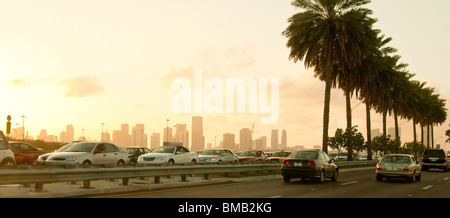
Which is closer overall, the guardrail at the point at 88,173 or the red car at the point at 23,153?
the guardrail at the point at 88,173

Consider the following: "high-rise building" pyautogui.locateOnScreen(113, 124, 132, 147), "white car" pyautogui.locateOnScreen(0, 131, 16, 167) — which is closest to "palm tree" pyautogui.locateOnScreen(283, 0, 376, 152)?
"white car" pyautogui.locateOnScreen(0, 131, 16, 167)

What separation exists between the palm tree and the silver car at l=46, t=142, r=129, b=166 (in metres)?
21.6

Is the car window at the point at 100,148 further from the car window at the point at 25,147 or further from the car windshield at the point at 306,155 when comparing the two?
the car windshield at the point at 306,155

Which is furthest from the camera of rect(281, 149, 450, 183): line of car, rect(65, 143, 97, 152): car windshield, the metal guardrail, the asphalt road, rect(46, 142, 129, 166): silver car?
rect(281, 149, 450, 183): line of car

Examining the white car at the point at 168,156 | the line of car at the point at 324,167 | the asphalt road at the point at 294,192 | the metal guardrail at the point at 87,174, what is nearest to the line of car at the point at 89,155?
the white car at the point at 168,156

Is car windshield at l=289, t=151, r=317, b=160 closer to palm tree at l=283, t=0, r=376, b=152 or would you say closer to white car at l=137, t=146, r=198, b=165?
white car at l=137, t=146, r=198, b=165

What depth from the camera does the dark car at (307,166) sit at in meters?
21.9

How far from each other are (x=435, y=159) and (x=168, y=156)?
2563cm

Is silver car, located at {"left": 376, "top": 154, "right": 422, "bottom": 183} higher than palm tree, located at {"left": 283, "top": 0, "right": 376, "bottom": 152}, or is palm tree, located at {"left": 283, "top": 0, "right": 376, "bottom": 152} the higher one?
palm tree, located at {"left": 283, "top": 0, "right": 376, "bottom": 152}

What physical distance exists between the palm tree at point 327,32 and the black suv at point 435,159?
416 inches

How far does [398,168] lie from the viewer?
24000 mm

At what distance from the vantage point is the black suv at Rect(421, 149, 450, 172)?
129ft
